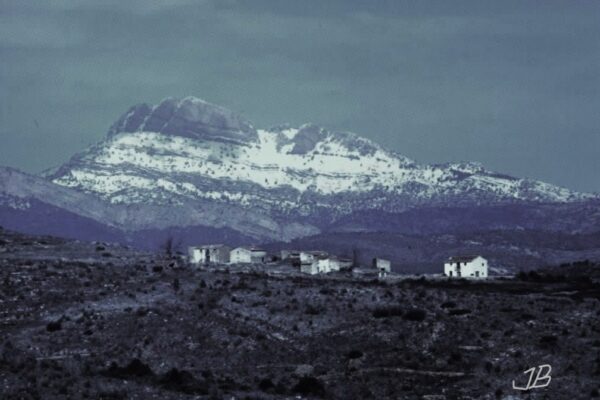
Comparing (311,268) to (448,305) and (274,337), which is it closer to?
(448,305)

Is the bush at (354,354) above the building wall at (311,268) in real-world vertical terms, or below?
below

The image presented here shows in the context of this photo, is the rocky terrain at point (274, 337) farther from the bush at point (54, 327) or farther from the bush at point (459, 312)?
the bush at point (459, 312)

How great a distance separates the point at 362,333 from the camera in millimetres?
108625

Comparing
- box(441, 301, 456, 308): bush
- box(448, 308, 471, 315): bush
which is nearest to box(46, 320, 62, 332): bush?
box(448, 308, 471, 315): bush

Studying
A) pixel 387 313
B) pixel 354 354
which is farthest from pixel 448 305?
pixel 354 354

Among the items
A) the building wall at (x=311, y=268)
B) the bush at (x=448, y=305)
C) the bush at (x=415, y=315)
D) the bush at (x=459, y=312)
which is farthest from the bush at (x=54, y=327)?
the building wall at (x=311, y=268)

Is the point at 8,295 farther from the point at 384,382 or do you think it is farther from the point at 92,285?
the point at 384,382

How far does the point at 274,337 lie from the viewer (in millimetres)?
108438

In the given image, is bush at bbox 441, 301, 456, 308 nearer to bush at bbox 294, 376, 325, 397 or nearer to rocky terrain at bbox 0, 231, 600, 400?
rocky terrain at bbox 0, 231, 600, 400

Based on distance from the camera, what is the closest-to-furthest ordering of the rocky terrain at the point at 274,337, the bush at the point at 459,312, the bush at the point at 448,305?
1. the rocky terrain at the point at 274,337
2. the bush at the point at 459,312
3. the bush at the point at 448,305

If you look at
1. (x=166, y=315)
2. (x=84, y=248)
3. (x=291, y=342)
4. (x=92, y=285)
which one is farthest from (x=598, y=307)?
(x=84, y=248)

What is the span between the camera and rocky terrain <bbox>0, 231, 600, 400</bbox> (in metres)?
87.2

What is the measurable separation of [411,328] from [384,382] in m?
17.0

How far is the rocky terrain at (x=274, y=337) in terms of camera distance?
Answer: 87.2m
